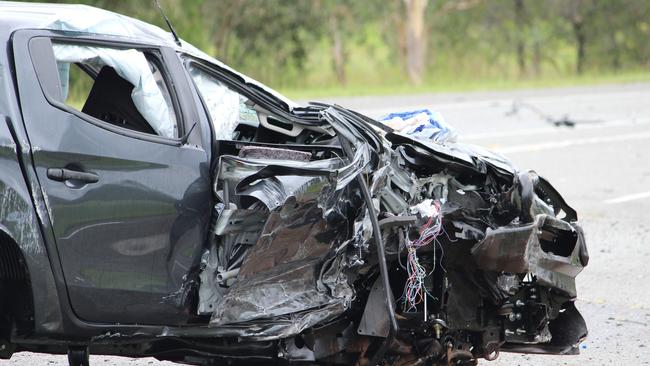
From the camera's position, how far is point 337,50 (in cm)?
3844

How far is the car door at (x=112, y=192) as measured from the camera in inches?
187

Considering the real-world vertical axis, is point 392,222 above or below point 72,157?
below

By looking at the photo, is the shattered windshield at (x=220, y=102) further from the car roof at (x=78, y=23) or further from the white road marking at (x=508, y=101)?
the white road marking at (x=508, y=101)

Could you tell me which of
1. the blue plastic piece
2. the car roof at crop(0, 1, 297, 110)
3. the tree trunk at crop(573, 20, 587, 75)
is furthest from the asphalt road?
the tree trunk at crop(573, 20, 587, 75)

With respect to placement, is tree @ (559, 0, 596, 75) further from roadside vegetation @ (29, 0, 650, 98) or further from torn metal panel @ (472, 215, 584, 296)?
torn metal panel @ (472, 215, 584, 296)

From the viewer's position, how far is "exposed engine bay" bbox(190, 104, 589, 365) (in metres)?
5.09

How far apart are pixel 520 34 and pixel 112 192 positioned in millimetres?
37828

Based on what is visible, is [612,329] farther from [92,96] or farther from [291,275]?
[92,96]

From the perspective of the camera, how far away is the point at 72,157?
4.80 meters

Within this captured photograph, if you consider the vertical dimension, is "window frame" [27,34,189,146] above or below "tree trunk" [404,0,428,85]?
below

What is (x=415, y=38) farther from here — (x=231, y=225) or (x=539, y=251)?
(x=231, y=225)

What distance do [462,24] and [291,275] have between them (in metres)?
38.9

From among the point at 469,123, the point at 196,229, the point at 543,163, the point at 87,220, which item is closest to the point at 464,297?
the point at 196,229

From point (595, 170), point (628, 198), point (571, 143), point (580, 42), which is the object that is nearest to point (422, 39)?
point (580, 42)
